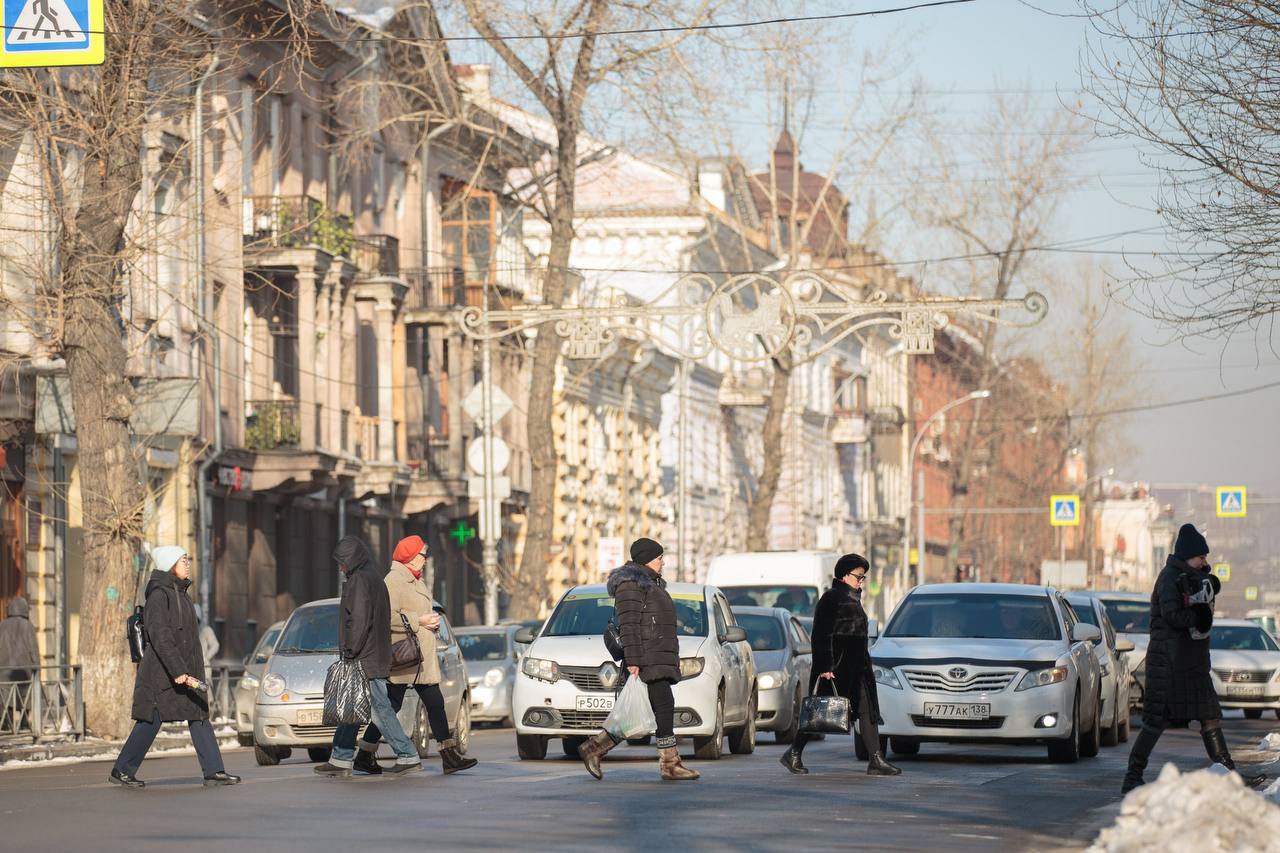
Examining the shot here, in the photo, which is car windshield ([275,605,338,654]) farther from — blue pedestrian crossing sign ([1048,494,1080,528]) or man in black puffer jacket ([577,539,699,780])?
blue pedestrian crossing sign ([1048,494,1080,528])

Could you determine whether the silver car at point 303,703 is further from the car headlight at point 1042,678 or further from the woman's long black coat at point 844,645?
the car headlight at point 1042,678

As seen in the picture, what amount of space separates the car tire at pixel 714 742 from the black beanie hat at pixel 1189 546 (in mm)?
5979

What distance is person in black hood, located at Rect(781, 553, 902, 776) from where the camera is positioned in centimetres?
1930

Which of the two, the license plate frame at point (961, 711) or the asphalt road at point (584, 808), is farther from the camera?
the license plate frame at point (961, 711)

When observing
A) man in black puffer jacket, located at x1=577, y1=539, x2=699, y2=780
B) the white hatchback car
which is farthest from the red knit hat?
the white hatchback car

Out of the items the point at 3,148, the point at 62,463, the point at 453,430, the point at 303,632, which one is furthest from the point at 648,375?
the point at 303,632

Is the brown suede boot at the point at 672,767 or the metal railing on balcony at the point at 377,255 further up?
the metal railing on balcony at the point at 377,255

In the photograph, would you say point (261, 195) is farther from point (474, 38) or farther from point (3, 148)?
point (3, 148)

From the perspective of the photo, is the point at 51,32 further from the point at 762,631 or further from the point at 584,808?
the point at 584,808

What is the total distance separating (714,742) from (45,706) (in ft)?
27.5

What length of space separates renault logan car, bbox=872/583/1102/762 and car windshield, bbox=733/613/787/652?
4.55 m

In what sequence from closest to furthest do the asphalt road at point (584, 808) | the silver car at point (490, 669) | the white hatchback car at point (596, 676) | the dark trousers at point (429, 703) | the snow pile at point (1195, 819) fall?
the snow pile at point (1195, 819) → the asphalt road at point (584, 808) → the dark trousers at point (429, 703) → the white hatchback car at point (596, 676) → the silver car at point (490, 669)

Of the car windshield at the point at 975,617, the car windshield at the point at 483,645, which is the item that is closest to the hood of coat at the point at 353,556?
the car windshield at the point at 975,617

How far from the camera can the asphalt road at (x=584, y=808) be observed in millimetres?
13703
